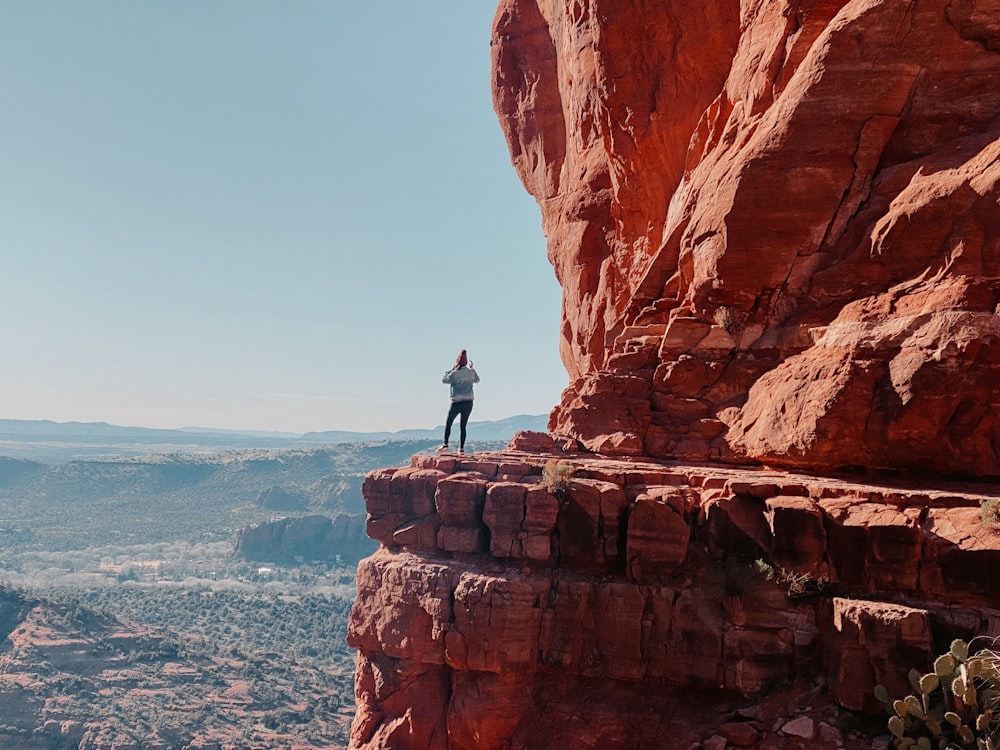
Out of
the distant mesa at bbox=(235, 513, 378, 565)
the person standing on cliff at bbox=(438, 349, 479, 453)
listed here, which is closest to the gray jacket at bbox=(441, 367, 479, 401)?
the person standing on cliff at bbox=(438, 349, 479, 453)

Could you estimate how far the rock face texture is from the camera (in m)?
16.0

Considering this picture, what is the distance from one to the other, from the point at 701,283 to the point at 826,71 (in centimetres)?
479

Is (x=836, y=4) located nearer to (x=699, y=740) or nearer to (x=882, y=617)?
(x=882, y=617)

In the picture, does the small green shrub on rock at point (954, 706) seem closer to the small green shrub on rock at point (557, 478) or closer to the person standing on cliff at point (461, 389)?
the small green shrub on rock at point (557, 478)

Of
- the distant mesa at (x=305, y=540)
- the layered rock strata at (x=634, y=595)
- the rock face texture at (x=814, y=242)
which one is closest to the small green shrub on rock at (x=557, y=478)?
the layered rock strata at (x=634, y=595)

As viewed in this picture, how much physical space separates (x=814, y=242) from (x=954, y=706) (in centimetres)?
902

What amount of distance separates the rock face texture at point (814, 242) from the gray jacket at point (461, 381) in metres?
2.39

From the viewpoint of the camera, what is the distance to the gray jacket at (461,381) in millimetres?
23500

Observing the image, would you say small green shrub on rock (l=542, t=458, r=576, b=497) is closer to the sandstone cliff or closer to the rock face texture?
the sandstone cliff

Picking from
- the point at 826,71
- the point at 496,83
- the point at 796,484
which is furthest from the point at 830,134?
the point at 496,83

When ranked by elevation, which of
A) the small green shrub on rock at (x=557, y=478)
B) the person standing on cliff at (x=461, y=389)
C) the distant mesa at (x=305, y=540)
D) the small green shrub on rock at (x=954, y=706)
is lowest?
the distant mesa at (x=305, y=540)

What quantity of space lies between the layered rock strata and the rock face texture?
1.27 metres

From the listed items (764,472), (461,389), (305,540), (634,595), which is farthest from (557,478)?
(305,540)

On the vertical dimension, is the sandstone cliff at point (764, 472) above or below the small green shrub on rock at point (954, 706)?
above
